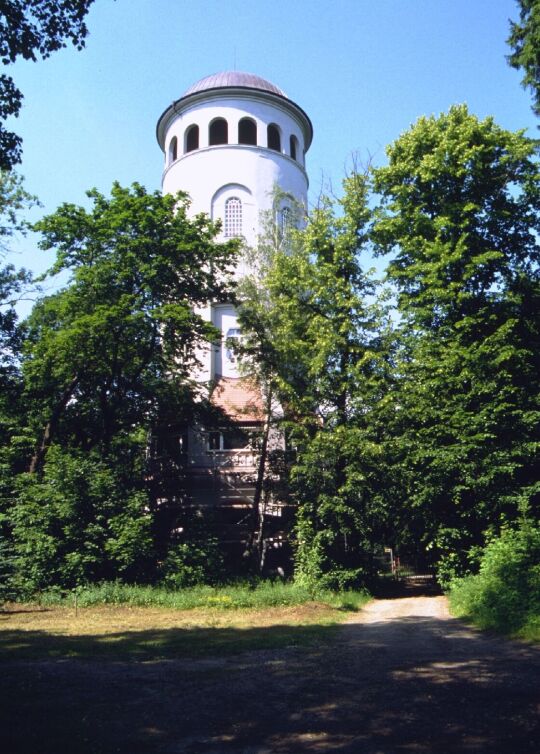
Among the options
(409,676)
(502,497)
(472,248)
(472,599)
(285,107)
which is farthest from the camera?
(285,107)

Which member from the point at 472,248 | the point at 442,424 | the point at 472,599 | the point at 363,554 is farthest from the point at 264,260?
the point at 472,599

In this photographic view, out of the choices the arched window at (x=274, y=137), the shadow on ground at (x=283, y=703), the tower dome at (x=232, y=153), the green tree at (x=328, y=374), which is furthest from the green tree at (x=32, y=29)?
the arched window at (x=274, y=137)

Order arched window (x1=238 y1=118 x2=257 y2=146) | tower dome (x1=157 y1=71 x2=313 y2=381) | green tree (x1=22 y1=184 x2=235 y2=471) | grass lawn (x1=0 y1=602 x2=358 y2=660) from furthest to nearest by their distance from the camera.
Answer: arched window (x1=238 y1=118 x2=257 y2=146) < tower dome (x1=157 y1=71 x2=313 y2=381) < green tree (x1=22 y1=184 x2=235 y2=471) < grass lawn (x1=0 y1=602 x2=358 y2=660)

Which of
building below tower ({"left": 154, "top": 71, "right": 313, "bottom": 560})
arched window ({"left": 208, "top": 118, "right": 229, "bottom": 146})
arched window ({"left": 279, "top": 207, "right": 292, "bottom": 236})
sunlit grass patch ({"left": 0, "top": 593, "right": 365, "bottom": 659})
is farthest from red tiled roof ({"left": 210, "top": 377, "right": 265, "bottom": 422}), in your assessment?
arched window ({"left": 208, "top": 118, "right": 229, "bottom": 146})

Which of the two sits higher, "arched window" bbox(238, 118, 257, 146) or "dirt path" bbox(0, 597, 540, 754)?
"arched window" bbox(238, 118, 257, 146)

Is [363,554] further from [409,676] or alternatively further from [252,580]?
[409,676]

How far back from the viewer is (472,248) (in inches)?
896

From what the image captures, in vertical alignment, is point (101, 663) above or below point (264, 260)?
below

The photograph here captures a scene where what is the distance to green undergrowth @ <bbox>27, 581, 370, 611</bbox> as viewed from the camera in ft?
60.5

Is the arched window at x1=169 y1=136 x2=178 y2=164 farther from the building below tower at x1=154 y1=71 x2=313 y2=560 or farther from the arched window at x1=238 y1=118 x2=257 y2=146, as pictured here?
the arched window at x1=238 y1=118 x2=257 y2=146

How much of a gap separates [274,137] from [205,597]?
23.0 m

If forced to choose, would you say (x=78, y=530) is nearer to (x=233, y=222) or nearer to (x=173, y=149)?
(x=233, y=222)

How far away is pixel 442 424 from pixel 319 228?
26.4ft

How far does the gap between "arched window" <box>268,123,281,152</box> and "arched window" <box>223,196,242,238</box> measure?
3966mm
